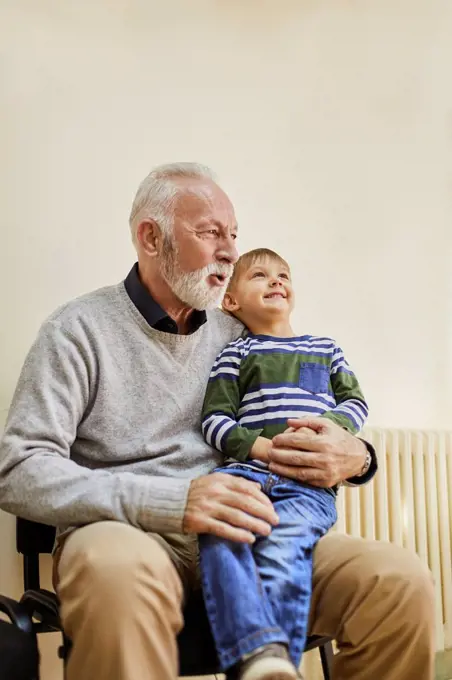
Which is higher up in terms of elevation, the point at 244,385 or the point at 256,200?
the point at 256,200

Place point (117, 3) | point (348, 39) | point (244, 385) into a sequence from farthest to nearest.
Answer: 1. point (348, 39)
2. point (117, 3)
3. point (244, 385)

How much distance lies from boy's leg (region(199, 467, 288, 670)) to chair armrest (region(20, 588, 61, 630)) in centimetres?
42

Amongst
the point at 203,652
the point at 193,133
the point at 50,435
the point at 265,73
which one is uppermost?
the point at 265,73

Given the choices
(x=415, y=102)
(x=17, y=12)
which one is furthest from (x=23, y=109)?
(x=415, y=102)

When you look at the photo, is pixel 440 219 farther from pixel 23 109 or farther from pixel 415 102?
pixel 23 109

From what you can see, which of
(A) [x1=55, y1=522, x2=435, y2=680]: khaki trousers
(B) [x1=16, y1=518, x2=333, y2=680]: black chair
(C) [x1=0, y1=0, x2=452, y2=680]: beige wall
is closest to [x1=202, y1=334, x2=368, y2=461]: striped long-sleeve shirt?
(A) [x1=55, y1=522, x2=435, y2=680]: khaki trousers

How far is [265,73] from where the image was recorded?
8.75 ft

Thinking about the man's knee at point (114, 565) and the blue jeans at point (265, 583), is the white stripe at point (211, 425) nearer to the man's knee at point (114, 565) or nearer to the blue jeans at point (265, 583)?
the blue jeans at point (265, 583)

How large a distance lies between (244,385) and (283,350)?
13cm

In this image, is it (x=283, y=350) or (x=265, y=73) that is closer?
(x=283, y=350)

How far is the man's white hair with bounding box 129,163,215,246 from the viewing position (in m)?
1.80

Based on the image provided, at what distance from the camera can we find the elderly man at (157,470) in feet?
3.81

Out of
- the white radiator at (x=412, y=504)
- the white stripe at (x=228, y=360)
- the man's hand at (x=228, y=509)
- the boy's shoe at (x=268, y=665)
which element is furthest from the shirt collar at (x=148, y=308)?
the white radiator at (x=412, y=504)

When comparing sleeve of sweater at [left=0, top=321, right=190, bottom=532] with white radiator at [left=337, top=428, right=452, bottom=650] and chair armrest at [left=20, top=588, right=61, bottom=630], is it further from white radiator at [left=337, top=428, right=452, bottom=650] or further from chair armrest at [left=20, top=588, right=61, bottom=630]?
white radiator at [left=337, top=428, right=452, bottom=650]
